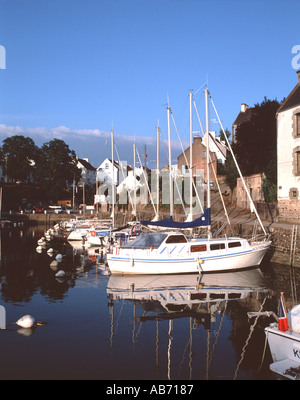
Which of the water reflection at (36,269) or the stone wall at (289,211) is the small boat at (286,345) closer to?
the water reflection at (36,269)

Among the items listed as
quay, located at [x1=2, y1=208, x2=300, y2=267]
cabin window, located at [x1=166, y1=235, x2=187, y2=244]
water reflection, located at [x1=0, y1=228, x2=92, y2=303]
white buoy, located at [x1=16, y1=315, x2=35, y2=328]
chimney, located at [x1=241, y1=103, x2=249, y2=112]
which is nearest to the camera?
white buoy, located at [x1=16, y1=315, x2=35, y2=328]

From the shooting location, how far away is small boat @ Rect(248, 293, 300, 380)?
9.39 metres

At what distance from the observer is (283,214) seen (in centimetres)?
3228

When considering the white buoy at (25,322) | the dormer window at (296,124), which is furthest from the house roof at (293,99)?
the white buoy at (25,322)

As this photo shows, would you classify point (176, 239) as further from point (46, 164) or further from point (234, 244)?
point (46, 164)

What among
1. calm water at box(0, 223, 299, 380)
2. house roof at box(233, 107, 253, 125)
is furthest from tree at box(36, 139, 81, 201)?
calm water at box(0, 223, 299, 380)

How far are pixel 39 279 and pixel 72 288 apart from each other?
364 cm

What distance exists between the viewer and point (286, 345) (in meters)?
9.77

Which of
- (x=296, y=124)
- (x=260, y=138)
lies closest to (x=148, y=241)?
(x=296, y=124)

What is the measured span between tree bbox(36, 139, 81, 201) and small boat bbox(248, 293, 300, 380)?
8142 cm

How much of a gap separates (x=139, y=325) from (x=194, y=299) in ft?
15.8

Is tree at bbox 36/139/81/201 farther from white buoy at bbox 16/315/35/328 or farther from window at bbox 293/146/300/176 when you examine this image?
white buoy at bbox 16/315/35/328

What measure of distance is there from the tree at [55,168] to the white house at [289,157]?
64.0 metres
